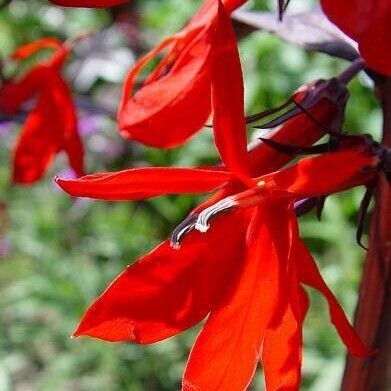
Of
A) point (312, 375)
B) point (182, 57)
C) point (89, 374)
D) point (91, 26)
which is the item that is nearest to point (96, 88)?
point (91, 26)

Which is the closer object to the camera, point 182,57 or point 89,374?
point 182,57

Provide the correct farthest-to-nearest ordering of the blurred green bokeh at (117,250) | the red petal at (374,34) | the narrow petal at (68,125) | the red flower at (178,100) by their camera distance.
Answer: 1. the blurred green bokeh at (117,250)
2. the narrow petal at (68,125)
3. the red flower at (178,100)
4. the red petal at (374,34)

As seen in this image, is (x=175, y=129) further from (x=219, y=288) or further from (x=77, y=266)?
(x=77, y=266)

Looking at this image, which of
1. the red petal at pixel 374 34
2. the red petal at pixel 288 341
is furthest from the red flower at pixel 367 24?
the red petal at pixel 288 341

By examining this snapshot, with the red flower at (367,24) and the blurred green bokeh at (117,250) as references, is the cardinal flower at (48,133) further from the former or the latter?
the blurred green bokeh at (117,250)

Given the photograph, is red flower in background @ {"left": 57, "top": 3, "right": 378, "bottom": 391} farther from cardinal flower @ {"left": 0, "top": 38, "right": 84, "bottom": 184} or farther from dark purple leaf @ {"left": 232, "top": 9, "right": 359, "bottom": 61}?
cardinal flower @ {"left": 0, "top": 38, "right": 84, "bottom": 184}

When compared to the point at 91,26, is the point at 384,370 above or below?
above
